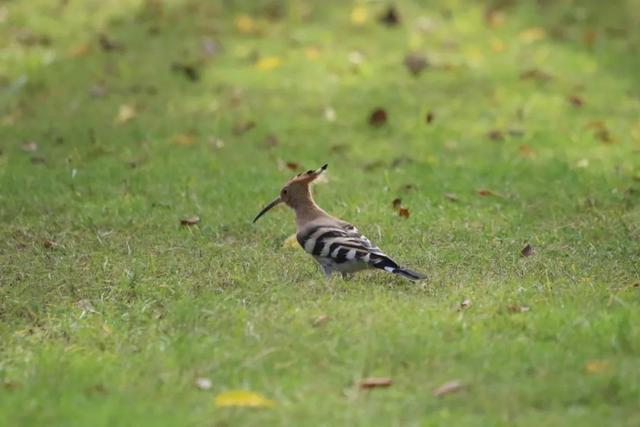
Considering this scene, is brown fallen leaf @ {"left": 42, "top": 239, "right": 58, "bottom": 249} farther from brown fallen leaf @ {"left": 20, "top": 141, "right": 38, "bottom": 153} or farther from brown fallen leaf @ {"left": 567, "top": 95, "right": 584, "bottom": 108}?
brown fallen leaf @ {"left": 567, "top": 95, "right": 584, "bottom": 108}

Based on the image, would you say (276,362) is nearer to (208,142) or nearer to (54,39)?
(208,142)

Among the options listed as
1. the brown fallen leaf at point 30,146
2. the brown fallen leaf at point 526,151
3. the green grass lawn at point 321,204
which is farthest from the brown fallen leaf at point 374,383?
the brown fallen leaf at point 30,146

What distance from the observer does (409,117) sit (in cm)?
1059

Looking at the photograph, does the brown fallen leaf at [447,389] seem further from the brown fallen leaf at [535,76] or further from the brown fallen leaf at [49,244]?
the brown fallen leaf at [535,76]

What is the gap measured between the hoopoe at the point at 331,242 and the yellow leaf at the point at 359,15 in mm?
6412

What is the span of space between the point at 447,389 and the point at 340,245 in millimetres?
1685

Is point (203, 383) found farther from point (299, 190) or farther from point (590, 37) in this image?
point (590, 37)

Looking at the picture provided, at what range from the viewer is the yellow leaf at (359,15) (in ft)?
43.7

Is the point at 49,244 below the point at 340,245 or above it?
below

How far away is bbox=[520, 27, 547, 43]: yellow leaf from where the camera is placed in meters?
12.9

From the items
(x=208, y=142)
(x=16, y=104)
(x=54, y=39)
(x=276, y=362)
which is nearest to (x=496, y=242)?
(x=276, y=362)

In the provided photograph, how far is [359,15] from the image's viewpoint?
13469 millimetres

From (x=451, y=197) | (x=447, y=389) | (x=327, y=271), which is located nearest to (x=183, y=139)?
(x=451, y=197)

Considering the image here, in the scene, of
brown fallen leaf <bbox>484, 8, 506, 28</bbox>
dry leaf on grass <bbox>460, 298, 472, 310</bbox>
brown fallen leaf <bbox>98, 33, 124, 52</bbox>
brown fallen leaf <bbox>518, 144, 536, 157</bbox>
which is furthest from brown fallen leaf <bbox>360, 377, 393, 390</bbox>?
brown fallen leaf <bbox>484, 8, 506, 28</bbox>
